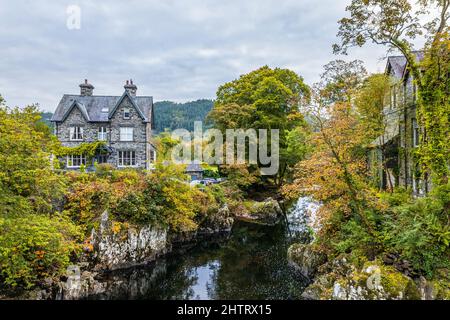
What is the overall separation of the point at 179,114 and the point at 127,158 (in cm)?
8991

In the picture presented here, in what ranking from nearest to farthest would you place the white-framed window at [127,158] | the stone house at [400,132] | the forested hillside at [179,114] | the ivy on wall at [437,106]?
the ivy on wall at [437,106] → the stone house at [400,132] → the white-framed window at [127,158] → the forested hillside at [179,114]

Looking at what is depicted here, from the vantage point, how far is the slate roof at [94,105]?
3047 centimetres

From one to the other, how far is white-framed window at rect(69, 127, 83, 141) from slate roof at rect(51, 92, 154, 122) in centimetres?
151

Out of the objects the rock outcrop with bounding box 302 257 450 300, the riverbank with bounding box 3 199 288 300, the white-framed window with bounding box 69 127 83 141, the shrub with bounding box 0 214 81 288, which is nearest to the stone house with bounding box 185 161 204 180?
the white-framed window with bounding box 69 127 83 141

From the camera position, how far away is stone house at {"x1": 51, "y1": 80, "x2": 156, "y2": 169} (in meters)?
30.3

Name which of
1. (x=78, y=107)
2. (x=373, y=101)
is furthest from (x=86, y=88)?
(x=373, y=101)

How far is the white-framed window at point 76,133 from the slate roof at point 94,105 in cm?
151

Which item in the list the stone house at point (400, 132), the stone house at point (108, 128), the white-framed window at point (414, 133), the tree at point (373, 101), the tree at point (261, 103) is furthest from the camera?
the stone house at point (108, 128)

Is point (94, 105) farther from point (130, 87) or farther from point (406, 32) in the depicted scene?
point (406, 32)

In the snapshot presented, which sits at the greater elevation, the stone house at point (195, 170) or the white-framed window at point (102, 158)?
the white-framed window at point (102, 158)

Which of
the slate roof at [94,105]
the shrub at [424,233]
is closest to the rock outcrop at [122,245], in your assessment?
the shrub at [424,233]

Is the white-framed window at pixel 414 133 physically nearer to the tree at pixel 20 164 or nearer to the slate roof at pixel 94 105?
the tree at pixel 20 164

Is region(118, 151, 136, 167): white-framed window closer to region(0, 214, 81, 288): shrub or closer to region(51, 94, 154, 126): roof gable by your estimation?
region(51, 94, 154, 126): roof gable

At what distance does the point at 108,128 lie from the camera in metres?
31.0
